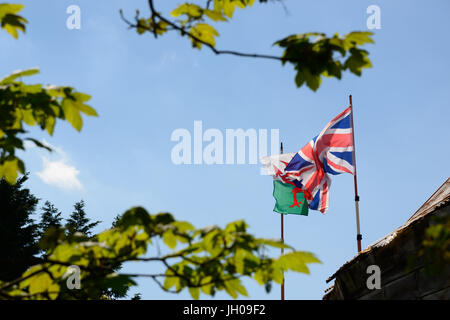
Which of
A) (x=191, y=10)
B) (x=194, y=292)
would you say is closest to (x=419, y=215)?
(x=194, y=292)

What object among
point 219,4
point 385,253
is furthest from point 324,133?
point 219,4

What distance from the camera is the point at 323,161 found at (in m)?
14.8

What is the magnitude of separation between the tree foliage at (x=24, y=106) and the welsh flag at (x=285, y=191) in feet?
40.8

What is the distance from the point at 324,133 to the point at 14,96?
1294 centimetres

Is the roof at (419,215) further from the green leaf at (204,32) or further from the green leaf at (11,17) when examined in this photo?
the green leaf at (11,17)

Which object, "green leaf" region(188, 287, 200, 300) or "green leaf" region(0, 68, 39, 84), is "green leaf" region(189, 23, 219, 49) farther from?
"green leaf" region(188, 287, 200, 300)

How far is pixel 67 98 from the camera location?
10.7 feet

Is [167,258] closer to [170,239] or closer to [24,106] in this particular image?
[170,239]

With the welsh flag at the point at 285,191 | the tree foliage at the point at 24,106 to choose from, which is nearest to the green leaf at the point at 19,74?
the tree foliage at the point at 24,106

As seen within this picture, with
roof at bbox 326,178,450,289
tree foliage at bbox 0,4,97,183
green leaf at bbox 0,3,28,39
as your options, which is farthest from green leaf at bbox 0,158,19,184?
roof at bbox 326,178,450,289

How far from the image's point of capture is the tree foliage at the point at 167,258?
289cm

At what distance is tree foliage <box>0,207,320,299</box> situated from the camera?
9.47 feet

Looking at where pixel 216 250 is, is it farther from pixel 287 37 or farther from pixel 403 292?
pixel 403 292

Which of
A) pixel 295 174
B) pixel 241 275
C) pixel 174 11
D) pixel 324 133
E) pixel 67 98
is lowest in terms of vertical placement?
pixel 241 275
